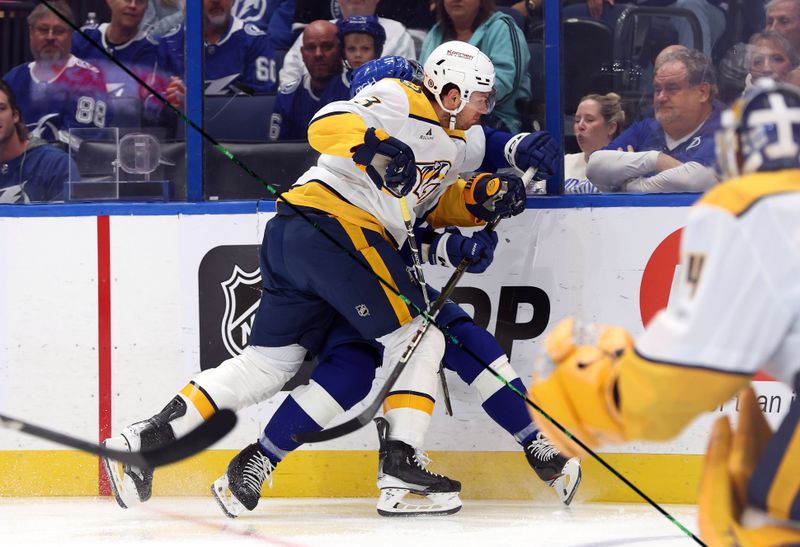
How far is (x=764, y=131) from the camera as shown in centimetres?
138

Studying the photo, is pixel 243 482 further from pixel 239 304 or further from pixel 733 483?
pixel 733 483

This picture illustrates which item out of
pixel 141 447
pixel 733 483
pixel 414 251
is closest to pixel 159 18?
pixel 414 251

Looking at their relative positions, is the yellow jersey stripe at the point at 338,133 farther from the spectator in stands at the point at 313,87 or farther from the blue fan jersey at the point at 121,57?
the blue fan jersey at the point at 121,57

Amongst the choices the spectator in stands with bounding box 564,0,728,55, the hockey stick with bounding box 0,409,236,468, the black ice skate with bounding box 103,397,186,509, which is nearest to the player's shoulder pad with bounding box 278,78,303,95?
the spectator in stands with bounding box 564,0,728,55

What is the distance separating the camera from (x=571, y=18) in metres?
3.56

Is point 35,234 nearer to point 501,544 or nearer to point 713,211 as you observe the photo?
point 501,544

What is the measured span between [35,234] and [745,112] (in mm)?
2730

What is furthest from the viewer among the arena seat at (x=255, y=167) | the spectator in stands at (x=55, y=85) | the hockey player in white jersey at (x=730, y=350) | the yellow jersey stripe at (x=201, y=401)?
the spectator in stands at (x=55, y=85)

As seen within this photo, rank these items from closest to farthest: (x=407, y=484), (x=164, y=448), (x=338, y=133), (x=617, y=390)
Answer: (x=617, y=390) < (x=164, y=448) < (x=338, y=133) < (x=407, y=484)

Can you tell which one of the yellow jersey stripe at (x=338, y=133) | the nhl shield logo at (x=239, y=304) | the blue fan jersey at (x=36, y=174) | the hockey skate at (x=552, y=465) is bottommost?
the hockey skate at (x=552, y=465)

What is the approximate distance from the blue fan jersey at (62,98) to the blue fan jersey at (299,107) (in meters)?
0.54

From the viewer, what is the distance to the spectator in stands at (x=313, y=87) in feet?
12.2

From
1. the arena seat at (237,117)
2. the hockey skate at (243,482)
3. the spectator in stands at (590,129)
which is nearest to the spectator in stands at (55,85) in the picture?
the arena seat at (237,117)

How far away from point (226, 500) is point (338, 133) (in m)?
1.02
